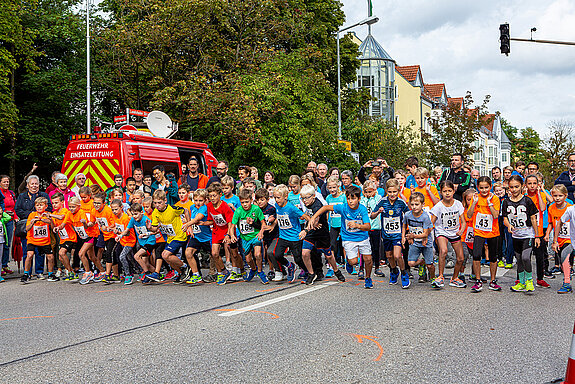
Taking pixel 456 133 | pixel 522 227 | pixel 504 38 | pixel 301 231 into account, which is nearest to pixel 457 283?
pixel 522 227

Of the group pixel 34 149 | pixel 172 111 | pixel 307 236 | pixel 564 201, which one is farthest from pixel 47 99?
pixel 564 201

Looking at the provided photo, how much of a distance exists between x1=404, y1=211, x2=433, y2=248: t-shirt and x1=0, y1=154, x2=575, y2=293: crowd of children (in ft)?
0.05

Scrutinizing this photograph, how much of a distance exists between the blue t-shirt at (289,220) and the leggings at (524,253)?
3.25 metres

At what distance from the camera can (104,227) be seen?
10688 millimetres

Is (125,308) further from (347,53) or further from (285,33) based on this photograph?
(347,53)

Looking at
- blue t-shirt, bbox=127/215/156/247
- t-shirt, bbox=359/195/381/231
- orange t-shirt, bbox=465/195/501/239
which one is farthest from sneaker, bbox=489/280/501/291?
blue t-shirt, bbox=127/215/156/247

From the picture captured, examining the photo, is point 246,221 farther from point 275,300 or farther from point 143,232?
point 275,300

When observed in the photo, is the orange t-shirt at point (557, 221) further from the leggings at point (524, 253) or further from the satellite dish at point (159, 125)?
the satellite dish at point (159, 125)

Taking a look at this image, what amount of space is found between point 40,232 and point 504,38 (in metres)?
17.2

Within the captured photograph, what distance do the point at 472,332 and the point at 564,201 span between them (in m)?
4.71

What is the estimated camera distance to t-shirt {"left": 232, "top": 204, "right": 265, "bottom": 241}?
9.96 m

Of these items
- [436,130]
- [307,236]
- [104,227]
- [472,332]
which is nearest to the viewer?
[472,332]

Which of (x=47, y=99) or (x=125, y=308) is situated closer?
(x=125, y=308)

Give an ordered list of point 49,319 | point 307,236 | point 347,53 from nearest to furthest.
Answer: point 49,319 → point 307,236 → point 347,53
